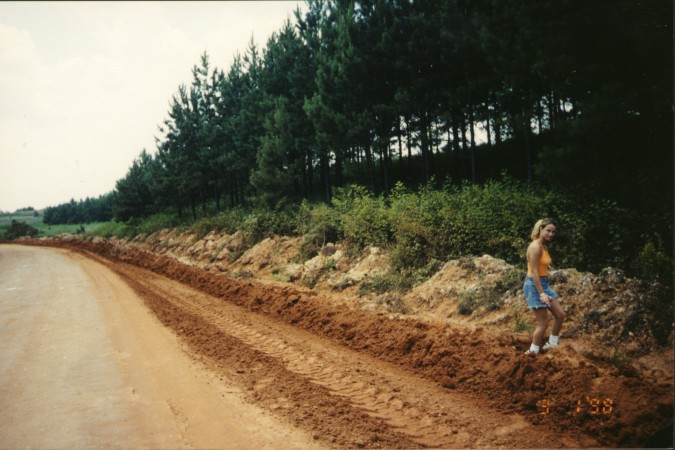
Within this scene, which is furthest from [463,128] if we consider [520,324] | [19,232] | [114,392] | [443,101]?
[19,232]

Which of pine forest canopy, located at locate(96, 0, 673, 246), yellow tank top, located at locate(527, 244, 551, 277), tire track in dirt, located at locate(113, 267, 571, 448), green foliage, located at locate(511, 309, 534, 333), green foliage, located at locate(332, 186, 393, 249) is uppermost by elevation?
pine forest canopy, located at locate(96, 0, 673, 246)

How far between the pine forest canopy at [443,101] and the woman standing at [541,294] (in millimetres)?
3067

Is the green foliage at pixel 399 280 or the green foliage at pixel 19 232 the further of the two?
the green foliage at pixel 19 232

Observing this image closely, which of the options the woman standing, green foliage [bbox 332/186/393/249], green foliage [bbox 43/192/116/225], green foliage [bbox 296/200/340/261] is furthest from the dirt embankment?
green foliage [bbox 43/192/116/225]

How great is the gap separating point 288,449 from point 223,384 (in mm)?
1866

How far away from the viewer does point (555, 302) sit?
16.1 ft

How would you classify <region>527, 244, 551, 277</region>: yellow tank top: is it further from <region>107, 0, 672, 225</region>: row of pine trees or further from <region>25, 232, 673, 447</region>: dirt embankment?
<region>107, 0, 672, 225</region>: row of pine trees

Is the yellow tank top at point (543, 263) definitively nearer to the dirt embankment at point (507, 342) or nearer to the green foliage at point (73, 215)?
the dirt embankment at point (507, 342)

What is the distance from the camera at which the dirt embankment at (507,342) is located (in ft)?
12.4

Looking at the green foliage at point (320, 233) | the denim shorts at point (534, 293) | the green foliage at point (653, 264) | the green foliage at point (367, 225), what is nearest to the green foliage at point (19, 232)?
the green foliage at point (320, 233)

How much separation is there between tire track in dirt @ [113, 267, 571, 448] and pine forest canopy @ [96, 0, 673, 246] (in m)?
5.45

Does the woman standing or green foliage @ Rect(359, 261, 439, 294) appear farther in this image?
green foliage @ Rect(359, 261, 439, 294)

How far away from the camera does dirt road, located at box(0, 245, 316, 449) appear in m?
4.05
